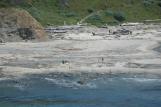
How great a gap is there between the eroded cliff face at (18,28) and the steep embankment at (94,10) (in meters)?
10.3

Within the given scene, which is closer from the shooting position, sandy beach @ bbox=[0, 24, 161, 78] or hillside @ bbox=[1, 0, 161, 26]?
sandy beach @ bbox=[0, 24, 161, 78]

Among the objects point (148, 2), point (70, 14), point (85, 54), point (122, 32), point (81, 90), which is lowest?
point (81, 90)

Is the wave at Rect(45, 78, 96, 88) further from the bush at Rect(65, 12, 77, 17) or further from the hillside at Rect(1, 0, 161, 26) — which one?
the bush at Rect(65, 12, 77, 17)

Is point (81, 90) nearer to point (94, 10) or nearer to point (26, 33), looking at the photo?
point (26, 33)

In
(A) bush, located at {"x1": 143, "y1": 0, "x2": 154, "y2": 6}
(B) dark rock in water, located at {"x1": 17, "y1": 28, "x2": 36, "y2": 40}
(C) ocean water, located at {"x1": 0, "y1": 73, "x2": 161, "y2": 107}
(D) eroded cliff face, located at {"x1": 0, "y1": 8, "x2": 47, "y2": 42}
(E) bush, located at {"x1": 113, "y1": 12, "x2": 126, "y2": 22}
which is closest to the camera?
(C) ocean water, located at {"x1": 0, "y1": 73, "x2": 161, "y2": 107}

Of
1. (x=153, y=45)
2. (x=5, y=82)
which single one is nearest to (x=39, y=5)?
(x=153, y=45)

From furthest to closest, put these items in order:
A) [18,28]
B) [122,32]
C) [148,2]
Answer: [148,2]
[122,32]
[18,28]

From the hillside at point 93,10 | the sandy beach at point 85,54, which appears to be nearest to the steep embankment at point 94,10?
the hillside at point 93,10

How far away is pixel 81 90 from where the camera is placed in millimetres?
34031

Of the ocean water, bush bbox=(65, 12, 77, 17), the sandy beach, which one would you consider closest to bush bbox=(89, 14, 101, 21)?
bush bbox=(65, 12, 77, 17)

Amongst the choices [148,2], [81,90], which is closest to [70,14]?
[148,2]

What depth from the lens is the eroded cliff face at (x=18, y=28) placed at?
5144 cm

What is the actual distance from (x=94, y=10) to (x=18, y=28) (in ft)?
71.9

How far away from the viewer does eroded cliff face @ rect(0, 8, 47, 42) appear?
51438 mm
